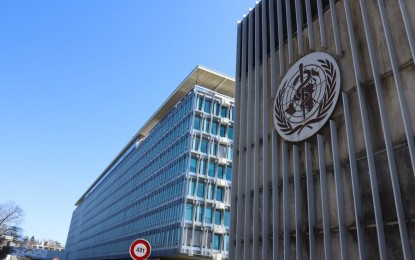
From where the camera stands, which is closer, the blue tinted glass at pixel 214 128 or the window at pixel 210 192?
the window at pixel 210 192

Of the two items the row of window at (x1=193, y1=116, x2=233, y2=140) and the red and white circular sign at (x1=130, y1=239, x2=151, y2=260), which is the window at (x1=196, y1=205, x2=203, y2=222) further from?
the red and white circular sign at (x1=130, y1=239, x2=151, y2=260)

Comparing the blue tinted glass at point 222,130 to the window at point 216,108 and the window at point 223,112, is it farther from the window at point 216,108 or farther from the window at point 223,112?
the window at point 216,108

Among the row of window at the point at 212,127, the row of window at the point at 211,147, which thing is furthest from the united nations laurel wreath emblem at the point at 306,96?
the row of window at the point at 212,127

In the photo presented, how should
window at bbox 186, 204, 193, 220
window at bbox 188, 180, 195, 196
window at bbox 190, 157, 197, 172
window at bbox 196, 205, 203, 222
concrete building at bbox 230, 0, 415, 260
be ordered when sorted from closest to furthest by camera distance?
concrete building at bbox 230, 0, 415, 260 → window at bbox 186, 204, 193, 220 → window at bbox 196, 205, 203, 222 → window at bbox 188, 180, 195, 196 → window at bbox 190, 157, 197, 172

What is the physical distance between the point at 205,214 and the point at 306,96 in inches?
1179

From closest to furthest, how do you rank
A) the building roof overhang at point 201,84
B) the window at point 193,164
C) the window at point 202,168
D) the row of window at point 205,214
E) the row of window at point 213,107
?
1. the row of window at point 205,214
2. the window at point 193,164
3. the window at point 202,168
4. the row of window at point 213,107
5. the building roof overhang at point 201,84

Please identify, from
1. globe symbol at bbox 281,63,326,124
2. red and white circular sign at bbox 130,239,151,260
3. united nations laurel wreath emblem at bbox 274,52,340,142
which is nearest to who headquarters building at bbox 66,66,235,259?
united nations laurel wreath emblem at bbox 274,52,340,142

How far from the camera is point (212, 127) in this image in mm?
44281

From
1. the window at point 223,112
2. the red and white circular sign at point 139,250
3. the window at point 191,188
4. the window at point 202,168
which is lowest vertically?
the red and white circular sign at point 139,250

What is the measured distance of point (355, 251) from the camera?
29.7 feet

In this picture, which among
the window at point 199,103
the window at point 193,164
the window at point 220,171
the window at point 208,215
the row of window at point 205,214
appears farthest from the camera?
the window at point 199,103

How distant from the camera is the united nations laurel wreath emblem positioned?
11258mm

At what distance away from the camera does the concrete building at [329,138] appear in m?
8.69

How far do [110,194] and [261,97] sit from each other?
67600mm
